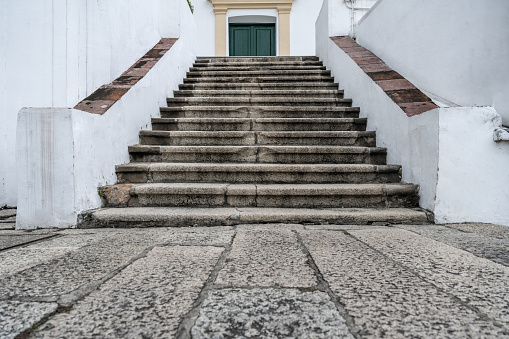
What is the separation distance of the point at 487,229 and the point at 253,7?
991 cm

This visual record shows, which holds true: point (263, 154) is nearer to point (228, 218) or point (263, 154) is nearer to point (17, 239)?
point (228, 218)

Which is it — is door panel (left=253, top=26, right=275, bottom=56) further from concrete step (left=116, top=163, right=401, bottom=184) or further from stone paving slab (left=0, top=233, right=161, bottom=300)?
stone paving slab (left=0, top=233, right=161, bottom=300)

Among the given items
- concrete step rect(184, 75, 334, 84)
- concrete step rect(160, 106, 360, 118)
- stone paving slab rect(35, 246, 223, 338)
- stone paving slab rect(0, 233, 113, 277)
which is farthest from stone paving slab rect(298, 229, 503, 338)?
concrete step rect(184, 75, 334, 84)

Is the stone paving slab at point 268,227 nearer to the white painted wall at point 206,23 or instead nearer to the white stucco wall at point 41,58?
the white stucco wall at point 41,58

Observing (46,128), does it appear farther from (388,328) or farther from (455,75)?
(455,75)

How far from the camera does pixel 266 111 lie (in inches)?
145

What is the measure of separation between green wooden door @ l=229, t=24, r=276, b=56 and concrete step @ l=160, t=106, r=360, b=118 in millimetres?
6975

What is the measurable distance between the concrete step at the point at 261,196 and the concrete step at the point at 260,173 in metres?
0.25

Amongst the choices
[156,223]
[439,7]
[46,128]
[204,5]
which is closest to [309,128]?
[439,7]

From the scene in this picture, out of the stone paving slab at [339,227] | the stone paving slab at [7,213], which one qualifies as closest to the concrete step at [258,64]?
the stone paving slab at [7,213]

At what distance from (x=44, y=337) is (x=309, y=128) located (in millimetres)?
3182

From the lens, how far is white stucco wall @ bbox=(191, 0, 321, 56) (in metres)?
9.42

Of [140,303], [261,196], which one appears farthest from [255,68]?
[140,303]

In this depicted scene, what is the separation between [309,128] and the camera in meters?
3.48
